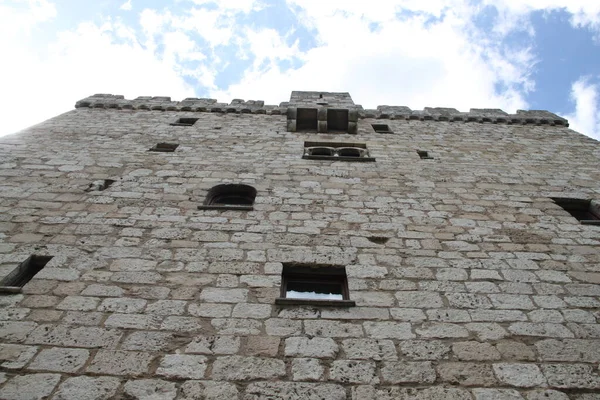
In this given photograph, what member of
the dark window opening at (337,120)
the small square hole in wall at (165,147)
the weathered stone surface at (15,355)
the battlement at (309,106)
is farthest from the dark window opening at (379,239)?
the battlement at (309,106)

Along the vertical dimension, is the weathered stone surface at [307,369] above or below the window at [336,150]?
below

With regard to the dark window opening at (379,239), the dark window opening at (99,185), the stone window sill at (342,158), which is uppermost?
the stone window sill at (342,158)

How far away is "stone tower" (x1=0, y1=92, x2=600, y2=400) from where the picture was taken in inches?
115

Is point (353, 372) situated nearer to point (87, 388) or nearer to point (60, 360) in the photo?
point (87, 388)

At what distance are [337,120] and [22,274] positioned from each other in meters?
6.25

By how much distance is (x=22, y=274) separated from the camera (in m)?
3.95

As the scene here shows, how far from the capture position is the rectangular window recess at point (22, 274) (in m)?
3.59

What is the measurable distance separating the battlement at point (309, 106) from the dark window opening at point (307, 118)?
36 centimetres

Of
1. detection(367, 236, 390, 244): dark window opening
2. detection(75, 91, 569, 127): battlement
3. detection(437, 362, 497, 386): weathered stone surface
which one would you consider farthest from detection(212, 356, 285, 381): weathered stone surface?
detection(75, 91, 569, 127): battlement

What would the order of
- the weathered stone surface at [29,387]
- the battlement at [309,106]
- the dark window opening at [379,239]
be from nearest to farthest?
the weathered stone surface at [29,387]
the dark window opening at [379,239]
the battlement at [309,106]

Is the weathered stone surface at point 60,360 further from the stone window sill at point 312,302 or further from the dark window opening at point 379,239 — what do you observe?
the dark window opening at point 379,239

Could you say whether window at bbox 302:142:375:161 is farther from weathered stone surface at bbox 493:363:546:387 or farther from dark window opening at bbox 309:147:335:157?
weathered stone surface at bbox 493:363:546:387

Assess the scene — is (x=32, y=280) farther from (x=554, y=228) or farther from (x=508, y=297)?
(x=554, y=228)

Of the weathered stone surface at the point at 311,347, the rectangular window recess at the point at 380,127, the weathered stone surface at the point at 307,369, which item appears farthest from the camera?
the rectangular window recess at the point at 380,127
